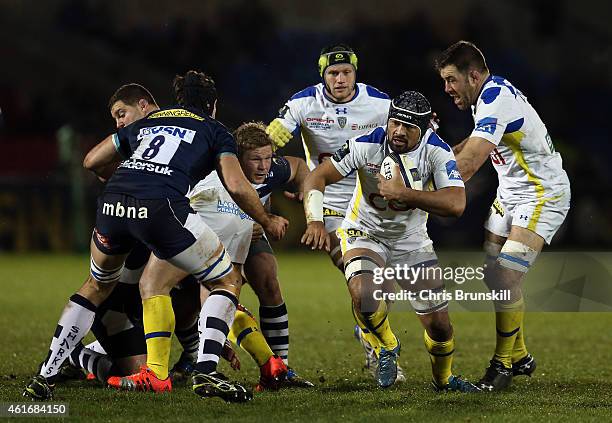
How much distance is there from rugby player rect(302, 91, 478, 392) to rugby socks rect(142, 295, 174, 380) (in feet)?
3.39

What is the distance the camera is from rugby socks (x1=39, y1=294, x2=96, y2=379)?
6.28 meters

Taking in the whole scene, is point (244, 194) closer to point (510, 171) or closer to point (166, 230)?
point (166, 230)

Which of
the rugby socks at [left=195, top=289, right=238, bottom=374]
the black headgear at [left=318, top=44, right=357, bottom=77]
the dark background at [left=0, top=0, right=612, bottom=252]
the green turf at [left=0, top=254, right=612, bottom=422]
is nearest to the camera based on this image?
the green turf at [left=0, top=254, right=612, bottom=422]

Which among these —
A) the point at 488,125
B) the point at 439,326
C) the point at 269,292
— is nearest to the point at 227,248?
the point at 269,292

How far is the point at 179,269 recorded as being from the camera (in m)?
6.64

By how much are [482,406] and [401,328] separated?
4614mm

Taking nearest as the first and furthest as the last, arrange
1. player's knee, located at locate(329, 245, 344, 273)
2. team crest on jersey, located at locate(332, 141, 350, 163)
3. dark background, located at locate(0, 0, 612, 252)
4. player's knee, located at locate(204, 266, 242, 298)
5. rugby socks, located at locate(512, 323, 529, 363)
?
player's knee, located at locate(204, 266, 242, 298) → team crest on jersey, located at locate(332, 141, 350, 163) → rugby socks, located at locate(512, 323, 529, 363) → player's knee, located at locate(329, 245, 344, 273) → dark background, located at locate(0, 0, 612, 252)

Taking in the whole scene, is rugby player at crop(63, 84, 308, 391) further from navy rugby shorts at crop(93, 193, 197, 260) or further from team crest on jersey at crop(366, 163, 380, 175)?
navy rugby shorts at crop(93, 193, 197, 260)

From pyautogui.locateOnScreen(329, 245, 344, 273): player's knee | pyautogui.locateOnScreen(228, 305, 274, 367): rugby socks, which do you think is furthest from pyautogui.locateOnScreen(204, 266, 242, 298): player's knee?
pyautogui.locateOnScreen(329, 245, 344, 273): player's knee

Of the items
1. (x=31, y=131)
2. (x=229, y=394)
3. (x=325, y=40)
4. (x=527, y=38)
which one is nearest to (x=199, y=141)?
(x=229, y=394)

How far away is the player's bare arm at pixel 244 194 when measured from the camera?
6.15m

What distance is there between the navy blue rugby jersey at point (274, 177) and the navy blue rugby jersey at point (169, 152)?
0.92 metres

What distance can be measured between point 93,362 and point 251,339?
1144 mm

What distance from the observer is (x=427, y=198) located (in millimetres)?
6652
